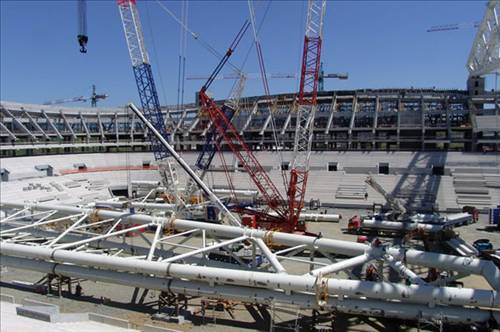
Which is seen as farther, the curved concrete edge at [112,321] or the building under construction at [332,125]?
the building under construction at [332,125]

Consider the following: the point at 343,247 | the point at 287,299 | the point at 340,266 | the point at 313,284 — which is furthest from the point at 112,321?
the point at 343,247

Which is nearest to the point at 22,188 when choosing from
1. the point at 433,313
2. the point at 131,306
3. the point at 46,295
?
the point at 46,295

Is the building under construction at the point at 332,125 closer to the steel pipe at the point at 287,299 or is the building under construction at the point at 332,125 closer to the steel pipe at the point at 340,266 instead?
the steel pipe at the point at 340,266

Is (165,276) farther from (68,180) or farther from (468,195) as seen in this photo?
(68,180)

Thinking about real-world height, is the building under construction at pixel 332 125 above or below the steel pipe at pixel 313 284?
above

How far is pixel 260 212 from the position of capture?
35.4 metres

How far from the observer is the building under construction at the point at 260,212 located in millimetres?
14102

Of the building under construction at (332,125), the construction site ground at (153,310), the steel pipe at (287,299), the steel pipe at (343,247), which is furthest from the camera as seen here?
the building under construction at (332,125)

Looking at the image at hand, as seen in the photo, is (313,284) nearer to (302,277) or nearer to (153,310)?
(302,277)

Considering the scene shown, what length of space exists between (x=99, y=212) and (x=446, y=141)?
5346 centimetres

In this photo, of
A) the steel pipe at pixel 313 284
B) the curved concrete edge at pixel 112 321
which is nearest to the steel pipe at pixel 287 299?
the steel pipe at pixel 313 284

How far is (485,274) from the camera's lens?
1375 cm

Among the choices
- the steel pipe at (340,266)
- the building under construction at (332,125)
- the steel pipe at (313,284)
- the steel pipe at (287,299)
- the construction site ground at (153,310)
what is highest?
the building under construction at (332,125)

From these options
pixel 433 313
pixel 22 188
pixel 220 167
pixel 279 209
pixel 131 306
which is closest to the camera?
pixel 433 313
